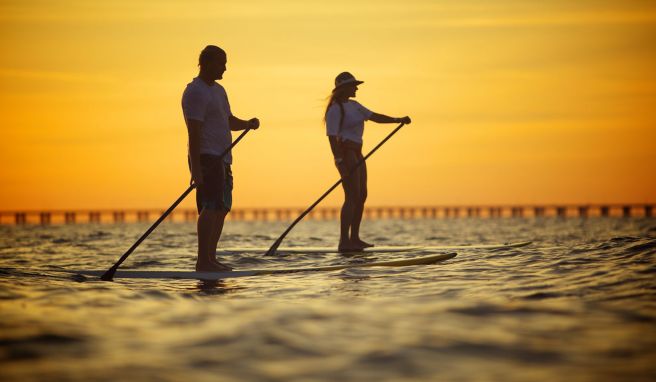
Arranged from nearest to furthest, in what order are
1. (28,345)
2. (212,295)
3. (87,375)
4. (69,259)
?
(87,375) → (28,345) → (212,295) → (69,259)

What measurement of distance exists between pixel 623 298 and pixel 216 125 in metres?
4.09

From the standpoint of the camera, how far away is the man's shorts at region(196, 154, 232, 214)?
7.81m

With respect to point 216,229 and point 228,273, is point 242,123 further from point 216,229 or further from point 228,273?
point 228,273

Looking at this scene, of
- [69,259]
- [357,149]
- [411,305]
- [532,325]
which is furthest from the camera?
[69,259]

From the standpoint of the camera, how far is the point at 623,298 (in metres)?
5.48

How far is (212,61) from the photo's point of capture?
7875mm

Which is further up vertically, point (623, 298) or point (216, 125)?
point (216, 125)

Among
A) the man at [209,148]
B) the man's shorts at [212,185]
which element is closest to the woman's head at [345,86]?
the man at [209,148]

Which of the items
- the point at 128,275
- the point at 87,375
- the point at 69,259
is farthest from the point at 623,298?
the point at 69,259

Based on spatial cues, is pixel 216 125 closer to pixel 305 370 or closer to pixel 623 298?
pixel 623 298

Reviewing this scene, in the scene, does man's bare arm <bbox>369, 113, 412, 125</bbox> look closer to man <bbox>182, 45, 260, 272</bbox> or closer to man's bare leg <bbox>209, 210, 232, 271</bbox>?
man <bbox>182, 45, 260, 272</bbox>

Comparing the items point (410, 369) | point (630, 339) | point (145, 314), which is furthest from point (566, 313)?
point (145, 314)

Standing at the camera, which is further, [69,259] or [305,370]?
[69,259]

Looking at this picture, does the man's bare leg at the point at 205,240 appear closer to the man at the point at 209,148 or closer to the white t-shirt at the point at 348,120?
the man at the point at 209,148
